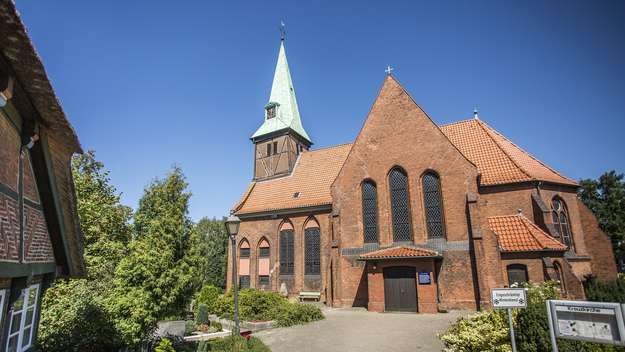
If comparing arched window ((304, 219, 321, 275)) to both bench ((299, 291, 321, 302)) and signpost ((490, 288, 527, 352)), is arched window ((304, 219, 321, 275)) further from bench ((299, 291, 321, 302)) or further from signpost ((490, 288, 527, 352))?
signpost ((490, 288, 527, 352))

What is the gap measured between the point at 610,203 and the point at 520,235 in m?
32.0

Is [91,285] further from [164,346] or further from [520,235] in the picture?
[520,235]

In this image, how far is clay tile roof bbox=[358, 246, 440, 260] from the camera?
18328 millimetres

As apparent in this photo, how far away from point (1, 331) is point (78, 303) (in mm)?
7685

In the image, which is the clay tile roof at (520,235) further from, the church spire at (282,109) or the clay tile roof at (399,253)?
the church spire at (282,109)

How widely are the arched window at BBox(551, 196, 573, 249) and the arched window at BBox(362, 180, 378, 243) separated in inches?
399

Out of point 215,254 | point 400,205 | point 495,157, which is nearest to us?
point 400,205

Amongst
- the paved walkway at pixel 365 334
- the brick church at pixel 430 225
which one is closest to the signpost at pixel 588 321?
the paved walkway at pixel 365 334

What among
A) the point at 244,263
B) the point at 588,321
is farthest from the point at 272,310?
the point at 588,321

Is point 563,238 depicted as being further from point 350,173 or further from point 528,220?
point 350,173

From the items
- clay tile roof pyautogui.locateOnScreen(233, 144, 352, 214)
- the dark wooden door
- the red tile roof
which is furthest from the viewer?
clay tile roof pyautogui.locateOnScreen(233, 144, 352, 214)

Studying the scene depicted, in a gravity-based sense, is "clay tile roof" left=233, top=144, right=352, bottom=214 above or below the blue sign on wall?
above

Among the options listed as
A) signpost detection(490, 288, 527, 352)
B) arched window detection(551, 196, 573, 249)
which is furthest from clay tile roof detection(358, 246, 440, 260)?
signpost detection(490, 288, 527, 352)

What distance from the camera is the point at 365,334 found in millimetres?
13133
